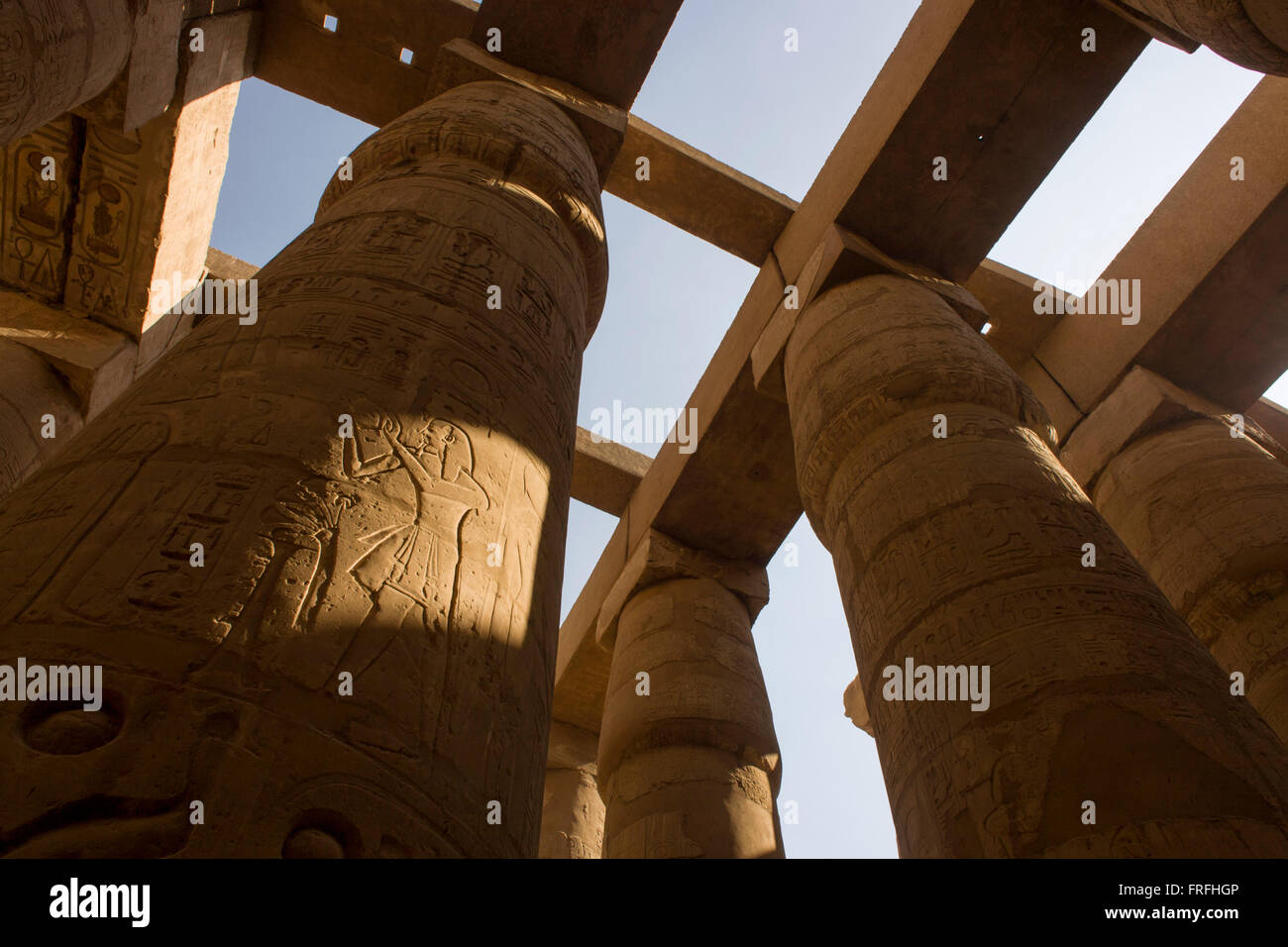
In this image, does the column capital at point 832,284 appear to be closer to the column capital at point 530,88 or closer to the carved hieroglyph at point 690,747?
the column capital at point 530,88

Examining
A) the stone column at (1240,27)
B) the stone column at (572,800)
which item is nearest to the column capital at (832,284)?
the stone column at (1240,27)

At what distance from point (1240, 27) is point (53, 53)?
4.64 metres

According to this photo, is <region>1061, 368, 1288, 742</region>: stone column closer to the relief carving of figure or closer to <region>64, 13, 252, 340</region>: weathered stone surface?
the relief carving of figure

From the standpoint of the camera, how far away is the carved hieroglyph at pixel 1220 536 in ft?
17.0

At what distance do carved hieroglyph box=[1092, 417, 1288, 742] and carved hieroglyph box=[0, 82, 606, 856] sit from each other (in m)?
4.40

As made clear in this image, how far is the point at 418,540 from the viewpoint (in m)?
2.04

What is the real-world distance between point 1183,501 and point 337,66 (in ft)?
23.9

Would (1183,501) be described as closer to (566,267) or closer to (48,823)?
(566,267)

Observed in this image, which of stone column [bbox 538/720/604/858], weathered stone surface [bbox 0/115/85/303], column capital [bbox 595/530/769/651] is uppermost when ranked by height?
weathered stone surface [bbox 0/115/85/303]

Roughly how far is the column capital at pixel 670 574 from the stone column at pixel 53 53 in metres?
5.57

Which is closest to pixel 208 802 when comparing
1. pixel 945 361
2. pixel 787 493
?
pixel 945 361

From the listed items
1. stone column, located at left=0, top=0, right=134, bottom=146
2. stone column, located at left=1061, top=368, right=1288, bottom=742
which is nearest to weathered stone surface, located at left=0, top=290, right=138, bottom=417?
stone column, located at left=0, top=0, right=134, bottom=146

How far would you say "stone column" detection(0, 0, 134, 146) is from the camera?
350 centimetres

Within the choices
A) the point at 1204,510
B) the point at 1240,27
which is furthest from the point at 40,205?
the point at 1204,510
